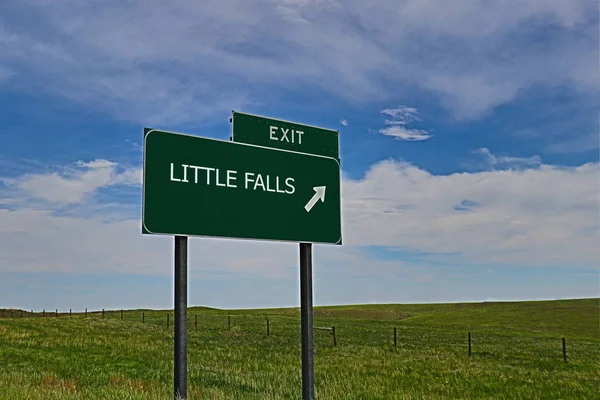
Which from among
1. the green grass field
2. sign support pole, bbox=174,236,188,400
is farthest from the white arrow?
the green grass field

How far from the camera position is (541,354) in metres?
30.9

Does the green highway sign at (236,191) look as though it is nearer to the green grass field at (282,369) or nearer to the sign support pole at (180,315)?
the sign support pole at (180,315)

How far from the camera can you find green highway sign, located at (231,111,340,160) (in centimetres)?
1006

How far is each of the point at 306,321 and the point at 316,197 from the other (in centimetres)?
233

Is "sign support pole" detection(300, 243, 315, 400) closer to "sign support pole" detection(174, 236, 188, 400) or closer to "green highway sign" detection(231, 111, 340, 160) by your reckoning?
"green highway sign" detection(231, 111, 340, 160)

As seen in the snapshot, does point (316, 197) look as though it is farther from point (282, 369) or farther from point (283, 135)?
point (282, 369)

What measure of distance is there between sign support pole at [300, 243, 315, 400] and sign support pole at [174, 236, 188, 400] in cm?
242

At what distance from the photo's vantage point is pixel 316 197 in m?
10.6

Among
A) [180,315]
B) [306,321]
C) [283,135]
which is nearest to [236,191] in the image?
[283,135]

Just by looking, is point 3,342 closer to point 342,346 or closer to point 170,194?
point 342,346

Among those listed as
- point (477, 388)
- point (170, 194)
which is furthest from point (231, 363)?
point (170, 194)

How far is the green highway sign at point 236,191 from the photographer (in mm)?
8664

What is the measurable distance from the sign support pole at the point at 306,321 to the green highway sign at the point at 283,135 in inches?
75.4

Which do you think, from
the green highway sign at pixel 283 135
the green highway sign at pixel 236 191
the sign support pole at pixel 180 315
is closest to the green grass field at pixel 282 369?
the sign support pole at pixel 180 315
